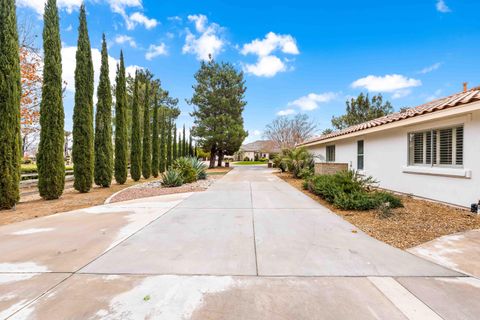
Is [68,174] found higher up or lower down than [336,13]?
lower down

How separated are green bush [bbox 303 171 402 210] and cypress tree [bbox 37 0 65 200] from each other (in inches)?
395

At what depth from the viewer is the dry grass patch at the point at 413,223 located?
4.20m

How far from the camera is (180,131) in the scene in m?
30.6

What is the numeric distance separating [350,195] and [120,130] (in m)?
12.8

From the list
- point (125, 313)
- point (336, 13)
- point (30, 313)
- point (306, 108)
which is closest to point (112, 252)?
point (30, 313)

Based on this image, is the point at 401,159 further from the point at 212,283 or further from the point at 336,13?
the point at 336,13

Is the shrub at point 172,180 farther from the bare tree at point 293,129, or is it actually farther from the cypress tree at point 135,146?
the bare tree at point 293,129

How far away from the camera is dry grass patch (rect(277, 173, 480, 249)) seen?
420 centimetres

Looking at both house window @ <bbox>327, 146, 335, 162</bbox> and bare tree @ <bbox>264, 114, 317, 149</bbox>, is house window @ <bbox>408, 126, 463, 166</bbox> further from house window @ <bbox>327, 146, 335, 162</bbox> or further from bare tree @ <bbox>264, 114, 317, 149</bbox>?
bare tree @ <bbox>264, 114, 317, 149</bbox>

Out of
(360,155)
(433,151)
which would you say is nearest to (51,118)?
(433,151)

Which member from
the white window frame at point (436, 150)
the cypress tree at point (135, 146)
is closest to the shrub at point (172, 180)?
the cypress tree at point (135, 146)

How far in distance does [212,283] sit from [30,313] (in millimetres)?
1781

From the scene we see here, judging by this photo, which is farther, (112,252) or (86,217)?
(86,217)

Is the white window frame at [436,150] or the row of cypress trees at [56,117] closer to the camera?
the white window frame at [436,150]
